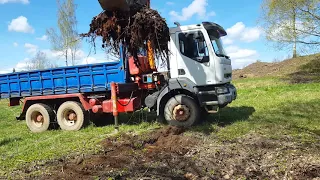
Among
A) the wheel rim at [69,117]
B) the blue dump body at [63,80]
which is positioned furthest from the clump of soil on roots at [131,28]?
the wheel rim at [69,117]

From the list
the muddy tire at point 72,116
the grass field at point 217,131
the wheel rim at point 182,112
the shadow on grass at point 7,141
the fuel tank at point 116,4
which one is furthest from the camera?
the muddy tire at point 72,116

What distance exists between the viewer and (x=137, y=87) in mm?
8930

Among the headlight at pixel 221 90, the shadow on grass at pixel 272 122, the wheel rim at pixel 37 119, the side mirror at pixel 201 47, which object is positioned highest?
the side mirror at pixel 201 47

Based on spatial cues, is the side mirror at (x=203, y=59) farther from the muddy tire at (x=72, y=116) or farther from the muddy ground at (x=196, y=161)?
the muddy tire at (x=72, y=116)

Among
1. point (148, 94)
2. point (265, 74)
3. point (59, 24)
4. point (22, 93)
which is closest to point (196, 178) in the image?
point (148, 94)

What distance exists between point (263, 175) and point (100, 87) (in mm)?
5670

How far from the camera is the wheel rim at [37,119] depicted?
32.3 ft

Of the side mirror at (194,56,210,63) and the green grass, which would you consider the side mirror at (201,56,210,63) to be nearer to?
the side mirror at (194,56,210,63)

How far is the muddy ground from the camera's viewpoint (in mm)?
4551

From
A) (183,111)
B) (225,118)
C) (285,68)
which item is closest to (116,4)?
(183,111)

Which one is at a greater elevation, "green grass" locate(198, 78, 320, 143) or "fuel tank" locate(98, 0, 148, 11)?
"fuel tank" locate(98, 0, 148, 11)

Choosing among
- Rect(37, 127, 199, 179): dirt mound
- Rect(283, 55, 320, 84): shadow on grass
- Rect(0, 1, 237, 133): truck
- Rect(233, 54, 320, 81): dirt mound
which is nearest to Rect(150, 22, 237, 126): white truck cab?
Rect(0, 1, 237, 133): truck

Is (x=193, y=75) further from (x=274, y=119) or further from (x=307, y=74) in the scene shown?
(x=307, y=74)

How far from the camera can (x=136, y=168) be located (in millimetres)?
4887
